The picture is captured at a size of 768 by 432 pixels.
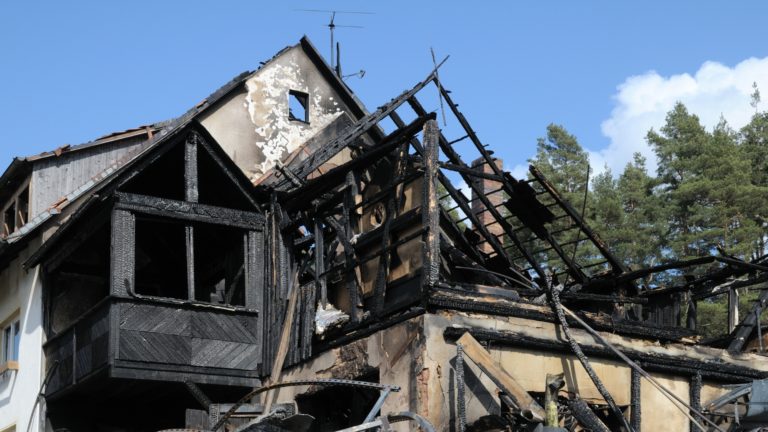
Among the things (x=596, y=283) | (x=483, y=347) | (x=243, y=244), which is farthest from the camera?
(x=596, y=283)

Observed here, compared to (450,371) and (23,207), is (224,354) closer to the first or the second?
(450,371)

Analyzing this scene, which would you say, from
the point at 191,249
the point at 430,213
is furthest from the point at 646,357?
the point at 191,249

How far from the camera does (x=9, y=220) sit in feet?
81.5

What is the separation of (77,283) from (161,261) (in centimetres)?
163

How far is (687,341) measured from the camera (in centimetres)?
1861

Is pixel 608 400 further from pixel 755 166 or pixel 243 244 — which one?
pixel 755 166

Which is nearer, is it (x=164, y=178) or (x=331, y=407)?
(x=331, y=407)

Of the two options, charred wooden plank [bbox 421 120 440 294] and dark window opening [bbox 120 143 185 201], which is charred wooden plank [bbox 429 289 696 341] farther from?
dark window opening [bbox 120 143 185 201]

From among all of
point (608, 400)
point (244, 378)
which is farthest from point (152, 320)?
point (608, 400)

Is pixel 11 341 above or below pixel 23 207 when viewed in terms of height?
below

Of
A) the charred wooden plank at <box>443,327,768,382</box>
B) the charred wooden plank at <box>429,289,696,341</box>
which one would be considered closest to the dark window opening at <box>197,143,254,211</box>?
the charred wooden plank at <box>429,289,696,341</box>

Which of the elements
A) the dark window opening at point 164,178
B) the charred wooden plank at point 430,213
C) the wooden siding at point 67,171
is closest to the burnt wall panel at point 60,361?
the dark window opening at point 164,178

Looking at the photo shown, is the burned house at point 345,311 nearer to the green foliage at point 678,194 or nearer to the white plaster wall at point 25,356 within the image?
the white plaster wall at point 25,356

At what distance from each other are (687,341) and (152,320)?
859cm
